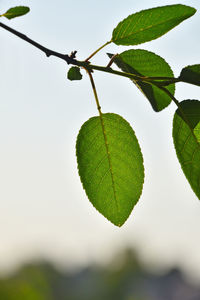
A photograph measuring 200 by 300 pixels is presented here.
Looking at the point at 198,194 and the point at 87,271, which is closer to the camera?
the point at 198,194

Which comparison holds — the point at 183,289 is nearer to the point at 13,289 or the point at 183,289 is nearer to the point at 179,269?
the point at 179,269

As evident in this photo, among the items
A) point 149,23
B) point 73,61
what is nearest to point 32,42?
point 73,61

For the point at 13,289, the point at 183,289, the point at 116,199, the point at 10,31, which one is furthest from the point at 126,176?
the point at 183,289

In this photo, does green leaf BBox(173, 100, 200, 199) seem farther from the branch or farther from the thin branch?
the thin branch

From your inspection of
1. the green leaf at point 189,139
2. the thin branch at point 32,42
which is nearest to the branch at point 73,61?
the thin branch at point 32,42

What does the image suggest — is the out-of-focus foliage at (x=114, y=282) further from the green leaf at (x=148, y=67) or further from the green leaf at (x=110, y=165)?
the green leaf at (x=148, y=67)

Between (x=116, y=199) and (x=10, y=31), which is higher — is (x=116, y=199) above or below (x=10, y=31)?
below
